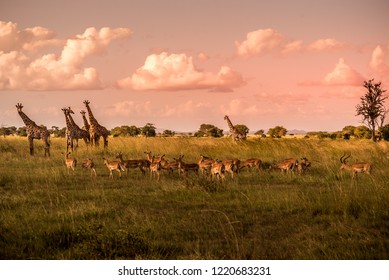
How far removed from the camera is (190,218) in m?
7.82

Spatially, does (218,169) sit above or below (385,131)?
below

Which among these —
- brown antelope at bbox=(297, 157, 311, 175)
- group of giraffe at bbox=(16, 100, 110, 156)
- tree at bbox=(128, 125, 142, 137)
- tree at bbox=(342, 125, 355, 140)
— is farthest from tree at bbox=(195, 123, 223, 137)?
brown antelope at bbox=(297, 157, 311, 175)

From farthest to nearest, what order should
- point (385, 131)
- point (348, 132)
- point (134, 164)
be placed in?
point (348, 132)
point (385, 131)
point (134, 164)

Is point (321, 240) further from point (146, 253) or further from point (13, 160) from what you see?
point (13, 160)

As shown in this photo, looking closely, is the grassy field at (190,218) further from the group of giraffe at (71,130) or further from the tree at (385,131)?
the tree at (385,131)

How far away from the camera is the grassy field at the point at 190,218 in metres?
6.23

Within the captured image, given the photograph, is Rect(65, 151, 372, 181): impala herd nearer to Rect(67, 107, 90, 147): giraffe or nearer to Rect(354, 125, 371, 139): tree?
Rect(67, 107, 90, 147): giraffe

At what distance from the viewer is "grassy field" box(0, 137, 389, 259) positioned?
6.23 metres

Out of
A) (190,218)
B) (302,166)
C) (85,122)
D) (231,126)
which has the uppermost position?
(85,122)

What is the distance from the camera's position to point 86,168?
14992 mm

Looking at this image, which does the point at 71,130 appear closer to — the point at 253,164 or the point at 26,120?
the point at 26,120

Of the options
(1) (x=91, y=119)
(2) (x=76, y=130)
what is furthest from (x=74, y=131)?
(1) (x=91, y=119)

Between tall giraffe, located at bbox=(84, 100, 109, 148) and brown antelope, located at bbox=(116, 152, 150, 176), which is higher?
tall giraffe, located at bbox=(84, 100, 109, 148)

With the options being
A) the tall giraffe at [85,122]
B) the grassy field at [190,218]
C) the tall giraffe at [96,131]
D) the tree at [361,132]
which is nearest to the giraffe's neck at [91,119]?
the tall giraffe at [96,131]
